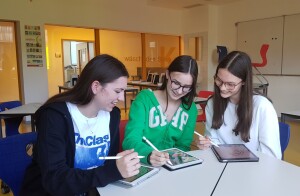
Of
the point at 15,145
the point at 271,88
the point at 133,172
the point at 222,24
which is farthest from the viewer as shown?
the point at 222,24

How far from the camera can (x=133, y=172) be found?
3.28 ft

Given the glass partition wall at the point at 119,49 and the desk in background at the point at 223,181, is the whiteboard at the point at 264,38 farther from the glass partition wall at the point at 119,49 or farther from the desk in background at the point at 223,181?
the desk in background at the point at 223,181

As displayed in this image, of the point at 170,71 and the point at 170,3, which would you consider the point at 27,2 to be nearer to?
the point at 170,3

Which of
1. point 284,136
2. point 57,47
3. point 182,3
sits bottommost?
point 284,136

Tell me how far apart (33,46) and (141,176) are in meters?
4.98

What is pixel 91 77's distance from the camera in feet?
3.78

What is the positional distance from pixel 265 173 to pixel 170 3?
6277 millimetres

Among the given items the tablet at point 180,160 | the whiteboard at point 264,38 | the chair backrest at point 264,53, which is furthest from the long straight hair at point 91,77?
the chair backrest at point 264,53

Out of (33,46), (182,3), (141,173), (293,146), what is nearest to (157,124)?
(141,173)

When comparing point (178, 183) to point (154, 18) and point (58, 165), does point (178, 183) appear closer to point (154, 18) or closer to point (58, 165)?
point (58, 165)

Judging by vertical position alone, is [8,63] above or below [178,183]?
above

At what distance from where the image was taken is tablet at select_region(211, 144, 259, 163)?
1275mm

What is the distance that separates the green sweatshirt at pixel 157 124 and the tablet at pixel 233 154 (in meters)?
0.26

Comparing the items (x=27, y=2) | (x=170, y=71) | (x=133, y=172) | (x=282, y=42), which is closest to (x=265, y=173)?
(x=133, y=172)
